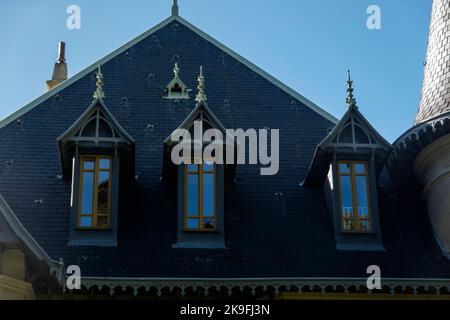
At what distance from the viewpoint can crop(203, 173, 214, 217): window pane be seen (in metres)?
19.1

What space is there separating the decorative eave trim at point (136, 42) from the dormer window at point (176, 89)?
5.26 feet

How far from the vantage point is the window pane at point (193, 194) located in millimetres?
19125

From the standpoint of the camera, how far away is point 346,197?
19516 mm

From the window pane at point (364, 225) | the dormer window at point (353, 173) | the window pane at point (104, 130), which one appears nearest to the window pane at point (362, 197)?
the dormer window at point (353, 173)

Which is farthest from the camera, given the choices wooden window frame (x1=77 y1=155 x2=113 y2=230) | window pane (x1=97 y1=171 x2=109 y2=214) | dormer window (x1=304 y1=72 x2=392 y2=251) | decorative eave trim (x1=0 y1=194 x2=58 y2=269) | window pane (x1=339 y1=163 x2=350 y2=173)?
window pane (x1=339 y1=163 x2=350 y2=173)

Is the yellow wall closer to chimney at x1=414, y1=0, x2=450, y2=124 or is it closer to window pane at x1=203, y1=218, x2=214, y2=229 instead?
window pane at x1=203, y1=218, x2=214, y2=229

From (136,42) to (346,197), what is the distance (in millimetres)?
7018

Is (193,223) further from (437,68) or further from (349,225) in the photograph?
(437,68)

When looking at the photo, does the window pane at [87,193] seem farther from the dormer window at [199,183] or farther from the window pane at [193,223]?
the window pane at [193,223]

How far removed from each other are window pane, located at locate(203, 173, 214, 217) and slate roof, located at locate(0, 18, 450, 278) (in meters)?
0.44

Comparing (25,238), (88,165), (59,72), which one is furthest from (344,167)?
(59,72)

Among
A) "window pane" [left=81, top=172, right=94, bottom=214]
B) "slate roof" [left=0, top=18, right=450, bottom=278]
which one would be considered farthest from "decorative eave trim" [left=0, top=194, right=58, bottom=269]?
"window pane" [left=81, top=172, right=94, bottom=214]
